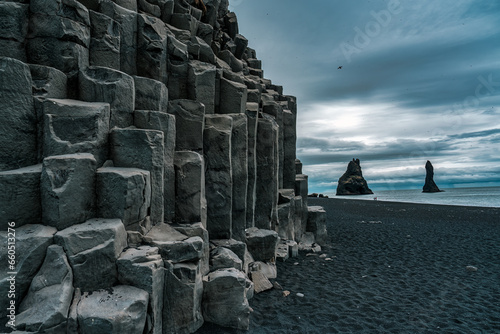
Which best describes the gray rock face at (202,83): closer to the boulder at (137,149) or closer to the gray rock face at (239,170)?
the gray rock face at (239,170)

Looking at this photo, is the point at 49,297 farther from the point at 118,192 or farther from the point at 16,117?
the point at 16,117

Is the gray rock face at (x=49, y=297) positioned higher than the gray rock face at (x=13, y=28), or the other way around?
the gray rock face at (x=13, y=28)

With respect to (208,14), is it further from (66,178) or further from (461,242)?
(461,242)

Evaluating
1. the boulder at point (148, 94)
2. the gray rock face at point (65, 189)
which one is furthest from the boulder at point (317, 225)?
the gray rock face at point (65, 189)

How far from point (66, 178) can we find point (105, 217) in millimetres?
858

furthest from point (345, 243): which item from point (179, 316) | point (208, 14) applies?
point (208, 14)

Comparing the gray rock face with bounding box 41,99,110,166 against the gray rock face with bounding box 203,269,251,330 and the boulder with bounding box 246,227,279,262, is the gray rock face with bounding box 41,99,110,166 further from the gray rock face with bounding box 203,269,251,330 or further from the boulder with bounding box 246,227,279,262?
the boulder with bounding box 246,227,279,262

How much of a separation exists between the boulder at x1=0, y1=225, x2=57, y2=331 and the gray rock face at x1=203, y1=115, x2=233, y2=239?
3.94 m

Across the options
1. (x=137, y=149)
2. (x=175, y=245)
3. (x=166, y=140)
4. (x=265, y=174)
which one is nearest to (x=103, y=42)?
(x=166, y=140)

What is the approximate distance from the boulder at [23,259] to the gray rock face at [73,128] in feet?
4.59

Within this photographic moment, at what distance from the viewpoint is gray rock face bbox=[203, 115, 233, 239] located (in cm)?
760

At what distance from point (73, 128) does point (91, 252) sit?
2.19 m

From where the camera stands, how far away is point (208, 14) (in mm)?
11141

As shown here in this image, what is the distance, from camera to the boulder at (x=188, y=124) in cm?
709
